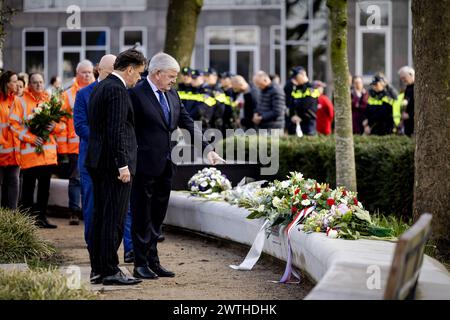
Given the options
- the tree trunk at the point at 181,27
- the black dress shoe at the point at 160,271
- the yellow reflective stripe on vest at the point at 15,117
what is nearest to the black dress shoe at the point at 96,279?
the black dress shoe at the point at 160,271

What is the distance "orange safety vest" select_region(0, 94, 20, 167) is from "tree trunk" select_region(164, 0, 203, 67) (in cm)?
519

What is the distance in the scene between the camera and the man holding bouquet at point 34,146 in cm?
1241

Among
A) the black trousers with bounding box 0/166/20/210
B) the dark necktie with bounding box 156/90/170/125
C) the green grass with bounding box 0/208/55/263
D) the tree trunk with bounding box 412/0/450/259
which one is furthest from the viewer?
the black trousers with bounding box 0/166/20/210

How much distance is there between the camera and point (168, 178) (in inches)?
347

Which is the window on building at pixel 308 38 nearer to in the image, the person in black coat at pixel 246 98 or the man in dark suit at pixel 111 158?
the person in black coat at pixel 246 98

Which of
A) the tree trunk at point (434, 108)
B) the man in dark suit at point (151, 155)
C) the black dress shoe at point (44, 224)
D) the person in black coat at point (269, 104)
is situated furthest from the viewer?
the person in black coat at point (269, 104)

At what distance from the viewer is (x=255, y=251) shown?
9.52 m

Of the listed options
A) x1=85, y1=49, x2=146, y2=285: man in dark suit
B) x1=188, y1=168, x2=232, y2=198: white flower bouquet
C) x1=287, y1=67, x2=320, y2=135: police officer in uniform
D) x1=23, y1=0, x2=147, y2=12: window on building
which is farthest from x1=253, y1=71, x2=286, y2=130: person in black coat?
x1=23, y1=0, x2=147, y2=12: window on building

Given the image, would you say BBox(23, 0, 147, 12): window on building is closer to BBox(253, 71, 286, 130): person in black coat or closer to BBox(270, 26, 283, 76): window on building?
BBox(270, 26, 283, 76): window on building

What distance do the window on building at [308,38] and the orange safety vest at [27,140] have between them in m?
22.0

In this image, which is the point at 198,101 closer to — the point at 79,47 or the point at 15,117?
the point at 15,117

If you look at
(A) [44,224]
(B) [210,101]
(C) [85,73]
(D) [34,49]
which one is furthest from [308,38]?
(C) [85,73]

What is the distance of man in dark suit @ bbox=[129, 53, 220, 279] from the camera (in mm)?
8594
